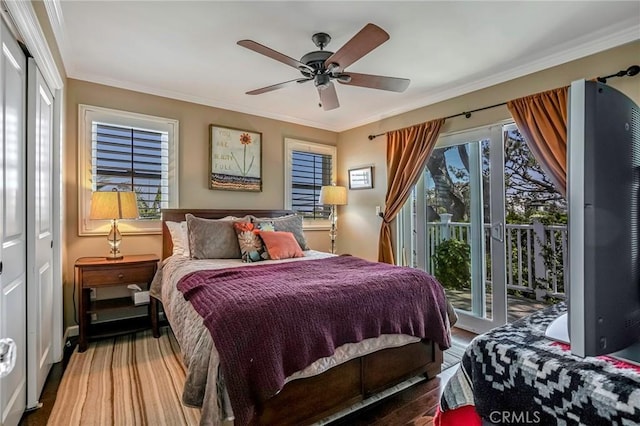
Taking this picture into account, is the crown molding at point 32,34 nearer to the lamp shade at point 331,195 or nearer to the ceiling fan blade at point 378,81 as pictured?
the ceiling fan blade at point 378,81

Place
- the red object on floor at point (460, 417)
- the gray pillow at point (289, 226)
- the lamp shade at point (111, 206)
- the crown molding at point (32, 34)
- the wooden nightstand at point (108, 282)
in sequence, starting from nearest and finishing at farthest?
the red object on floor at point (460, 417), the crown molding at point (32, 34), the wooden nightstand at point (108, 282), the lamp shade at point (111, 206), the gray pillow at point (289, 226)

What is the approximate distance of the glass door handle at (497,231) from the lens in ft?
10.4

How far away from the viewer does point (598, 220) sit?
0.64 m

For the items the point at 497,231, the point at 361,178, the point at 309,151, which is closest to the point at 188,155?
the point at 309,151

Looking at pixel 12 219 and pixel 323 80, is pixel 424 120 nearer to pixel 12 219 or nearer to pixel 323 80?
pixel 323 80

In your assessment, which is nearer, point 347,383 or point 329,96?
point 347,383

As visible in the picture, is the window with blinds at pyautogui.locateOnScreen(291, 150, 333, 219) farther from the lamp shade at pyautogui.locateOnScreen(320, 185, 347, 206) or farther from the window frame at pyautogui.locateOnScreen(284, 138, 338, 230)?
the lamp shade at pyautogui.locateOnScreen(320, 185, 347, 206)

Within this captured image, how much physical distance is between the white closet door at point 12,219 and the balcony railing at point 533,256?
3.69 metres

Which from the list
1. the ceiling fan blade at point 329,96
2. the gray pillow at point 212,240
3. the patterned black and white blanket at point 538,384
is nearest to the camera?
the patterned black and white blanket at point 538,384

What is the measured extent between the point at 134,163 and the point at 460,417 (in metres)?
3.70

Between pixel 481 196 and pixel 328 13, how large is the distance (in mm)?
2333

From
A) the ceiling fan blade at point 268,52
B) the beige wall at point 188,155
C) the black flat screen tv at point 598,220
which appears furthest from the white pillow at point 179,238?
the black flat screen tv at point 598,220

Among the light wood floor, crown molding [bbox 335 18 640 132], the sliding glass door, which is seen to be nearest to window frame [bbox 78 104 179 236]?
the light wood floor

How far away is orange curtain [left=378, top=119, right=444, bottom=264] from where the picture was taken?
3773 mm
